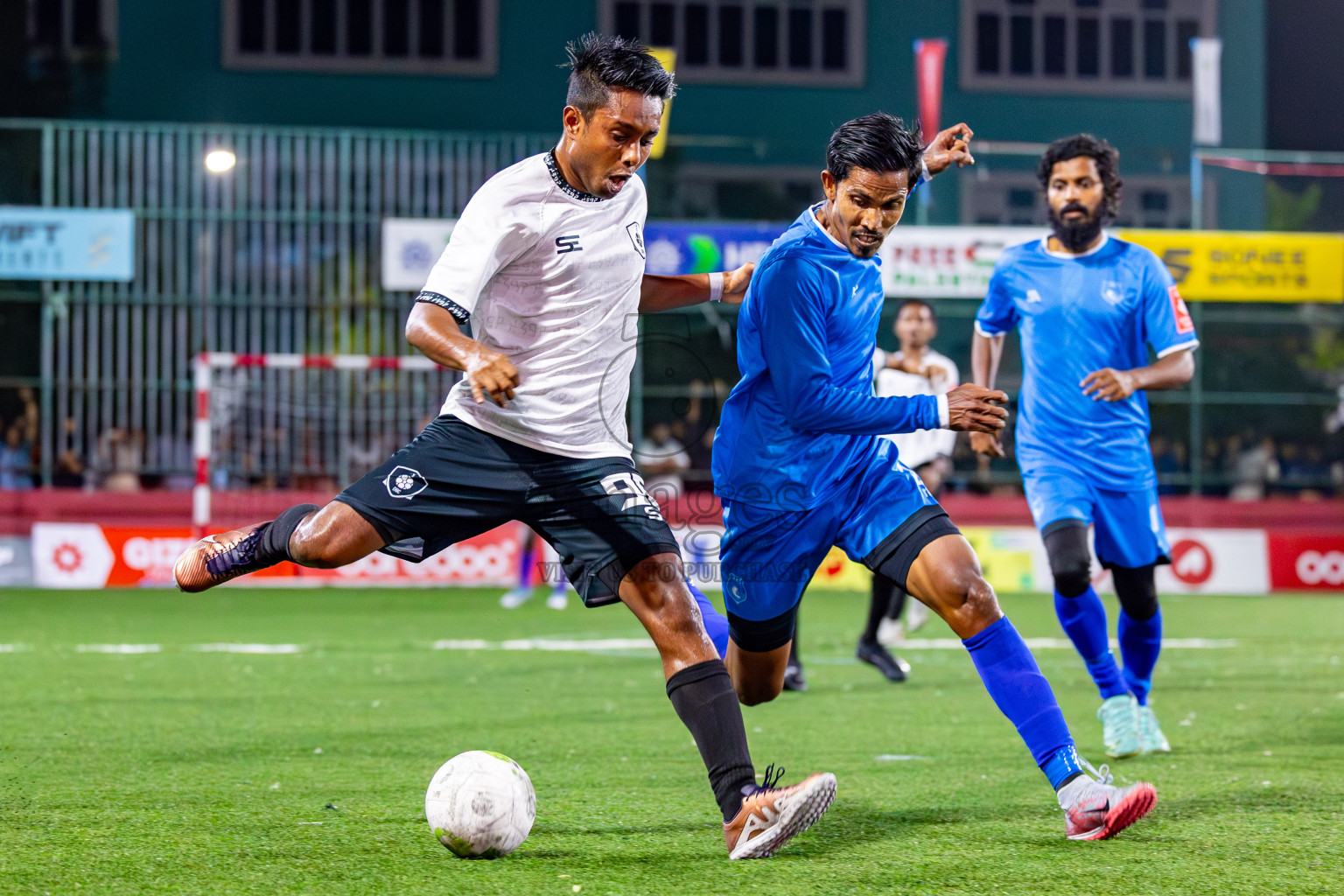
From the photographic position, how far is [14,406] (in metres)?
16.7

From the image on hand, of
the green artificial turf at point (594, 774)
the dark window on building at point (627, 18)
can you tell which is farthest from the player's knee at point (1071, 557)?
the dark window on building at point (627, 18)

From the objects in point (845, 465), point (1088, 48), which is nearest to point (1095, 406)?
point (845, 465)

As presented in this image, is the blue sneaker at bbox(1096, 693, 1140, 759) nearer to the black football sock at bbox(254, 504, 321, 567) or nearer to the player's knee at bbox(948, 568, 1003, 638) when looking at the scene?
the player's knee at bbox(948, 568, 1003, 638)

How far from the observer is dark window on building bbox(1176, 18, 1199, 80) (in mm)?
29609

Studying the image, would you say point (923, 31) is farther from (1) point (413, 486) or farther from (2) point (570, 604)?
(1) point (413, 486)

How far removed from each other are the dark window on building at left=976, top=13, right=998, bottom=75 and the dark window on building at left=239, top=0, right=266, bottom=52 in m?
13.2

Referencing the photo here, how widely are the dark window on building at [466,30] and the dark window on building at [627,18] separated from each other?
2.54 m

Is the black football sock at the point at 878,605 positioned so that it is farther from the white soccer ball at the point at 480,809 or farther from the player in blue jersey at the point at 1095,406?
the white soccer ball at the point at 480,809

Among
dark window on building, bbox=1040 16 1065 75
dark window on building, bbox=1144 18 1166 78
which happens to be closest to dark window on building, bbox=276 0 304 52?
dark window on building, bbox=1040 16 1065 75

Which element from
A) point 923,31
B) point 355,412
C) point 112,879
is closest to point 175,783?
point 112,879

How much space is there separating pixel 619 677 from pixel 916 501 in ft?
14.0

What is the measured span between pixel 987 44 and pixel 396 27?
11049 mm

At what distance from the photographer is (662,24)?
28672 millimetres

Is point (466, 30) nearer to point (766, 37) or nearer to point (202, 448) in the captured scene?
point (766, 37)
